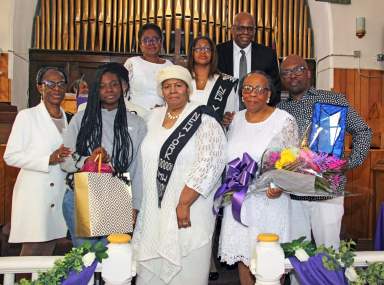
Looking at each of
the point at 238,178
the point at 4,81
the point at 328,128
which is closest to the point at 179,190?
the point at 238,178

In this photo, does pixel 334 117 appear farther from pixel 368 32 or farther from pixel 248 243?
pixel 368 32

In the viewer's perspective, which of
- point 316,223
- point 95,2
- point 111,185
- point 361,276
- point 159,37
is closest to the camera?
point 361,276

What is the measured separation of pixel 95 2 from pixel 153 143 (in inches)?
178

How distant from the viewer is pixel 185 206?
240cm

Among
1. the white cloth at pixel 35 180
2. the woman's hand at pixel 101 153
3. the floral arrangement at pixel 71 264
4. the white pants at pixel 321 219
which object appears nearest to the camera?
the floral arrangement at pixel 71 264

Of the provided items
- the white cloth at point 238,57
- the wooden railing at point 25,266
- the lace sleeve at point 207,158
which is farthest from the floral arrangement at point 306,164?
the white cloth at point 238,57

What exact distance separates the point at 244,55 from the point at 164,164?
1.31 m

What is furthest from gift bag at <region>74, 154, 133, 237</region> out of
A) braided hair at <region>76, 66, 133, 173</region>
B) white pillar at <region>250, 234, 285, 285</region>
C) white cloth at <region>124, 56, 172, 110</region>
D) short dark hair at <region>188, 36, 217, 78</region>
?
white cloth at <region>124, 56, 172, 110</region>

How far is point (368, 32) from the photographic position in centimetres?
664

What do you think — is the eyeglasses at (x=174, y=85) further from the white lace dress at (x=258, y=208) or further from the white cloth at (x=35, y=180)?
the white cloth at (x=35, y=180)

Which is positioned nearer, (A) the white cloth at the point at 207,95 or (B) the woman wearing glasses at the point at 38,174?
(B) the woman wearing glasses at the point at 38,174

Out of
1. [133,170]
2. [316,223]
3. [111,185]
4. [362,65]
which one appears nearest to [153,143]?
[133,170]

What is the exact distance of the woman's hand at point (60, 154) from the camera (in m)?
2.46

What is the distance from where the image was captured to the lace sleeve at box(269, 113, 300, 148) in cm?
243
